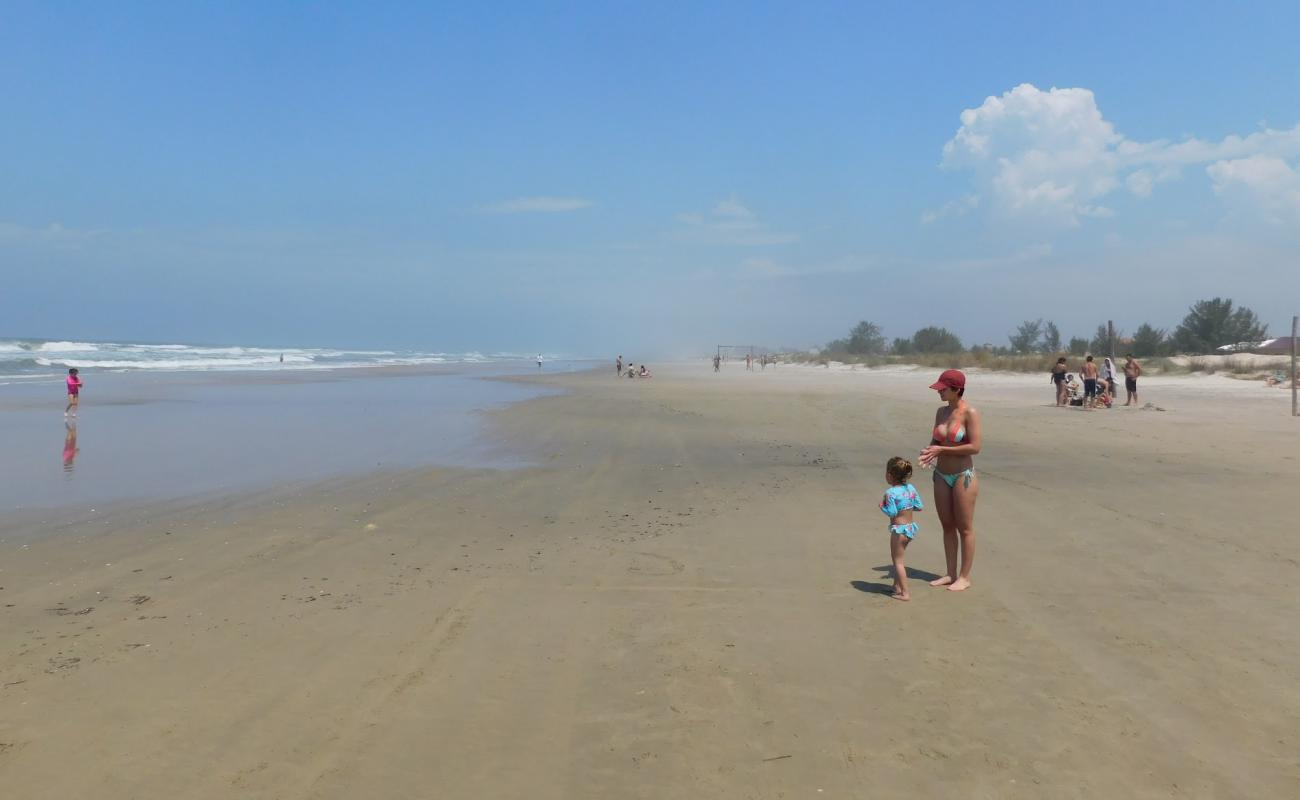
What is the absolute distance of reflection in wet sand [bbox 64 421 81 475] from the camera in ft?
35.6

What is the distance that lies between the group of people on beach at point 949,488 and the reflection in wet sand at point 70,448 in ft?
33.8

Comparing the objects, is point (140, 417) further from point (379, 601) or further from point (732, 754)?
point (732, 754)

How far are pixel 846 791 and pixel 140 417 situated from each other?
19601 mm

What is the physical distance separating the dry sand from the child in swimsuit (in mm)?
171

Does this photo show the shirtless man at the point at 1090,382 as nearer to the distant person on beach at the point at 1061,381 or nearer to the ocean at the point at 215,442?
the distant person on beach at the point at 1061,381

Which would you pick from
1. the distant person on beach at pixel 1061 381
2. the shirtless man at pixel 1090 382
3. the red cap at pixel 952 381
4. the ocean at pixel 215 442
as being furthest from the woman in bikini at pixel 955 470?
the distant person on beach at pixel 1061 381

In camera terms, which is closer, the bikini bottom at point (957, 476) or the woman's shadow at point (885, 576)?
the bikini bottom at point (957, 476)

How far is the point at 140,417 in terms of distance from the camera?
59.6 feet

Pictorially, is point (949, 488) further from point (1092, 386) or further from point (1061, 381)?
point (1061, 381)

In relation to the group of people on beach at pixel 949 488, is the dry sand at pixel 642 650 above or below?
below

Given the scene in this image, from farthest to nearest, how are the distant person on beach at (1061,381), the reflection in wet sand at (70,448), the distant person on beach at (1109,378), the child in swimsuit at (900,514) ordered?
the distant person on beach at (1061,381)
the distant person on beach at (1109,378)
the reflection in wet sand at (70,448)
the child in swimsuit at (900,514)

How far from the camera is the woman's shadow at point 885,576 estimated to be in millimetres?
5617

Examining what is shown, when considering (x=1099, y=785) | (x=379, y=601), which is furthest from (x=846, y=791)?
(x=379, y=601)

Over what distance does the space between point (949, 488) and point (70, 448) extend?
1327 cm
